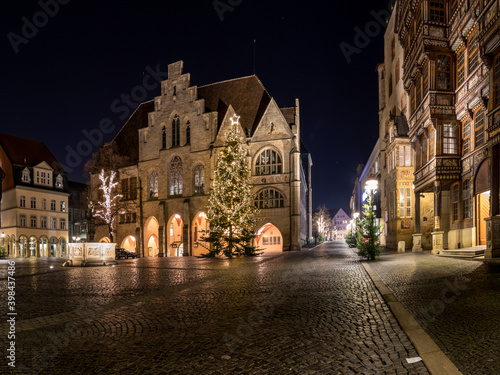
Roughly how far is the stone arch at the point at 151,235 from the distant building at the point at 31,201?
41.3 ft

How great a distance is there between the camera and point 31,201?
2068 inches

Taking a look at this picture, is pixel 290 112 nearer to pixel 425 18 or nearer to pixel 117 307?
pixel 425 18

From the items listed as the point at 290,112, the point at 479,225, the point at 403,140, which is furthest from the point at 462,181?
the point at 290,112

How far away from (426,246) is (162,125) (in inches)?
1334

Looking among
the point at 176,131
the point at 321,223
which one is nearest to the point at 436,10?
the point at 176,131

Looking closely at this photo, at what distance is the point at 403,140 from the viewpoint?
31.8m

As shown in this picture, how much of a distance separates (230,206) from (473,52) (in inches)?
762

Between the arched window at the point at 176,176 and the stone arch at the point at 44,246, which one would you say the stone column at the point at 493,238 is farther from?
the stone arch at the point at 44,246

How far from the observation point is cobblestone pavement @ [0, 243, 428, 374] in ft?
15.0

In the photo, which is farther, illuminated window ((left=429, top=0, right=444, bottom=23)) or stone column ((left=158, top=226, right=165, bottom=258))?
stone column ((left=158, top=226, right=165, bottom=258))

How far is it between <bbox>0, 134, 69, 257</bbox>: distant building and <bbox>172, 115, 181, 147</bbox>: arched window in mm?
18350

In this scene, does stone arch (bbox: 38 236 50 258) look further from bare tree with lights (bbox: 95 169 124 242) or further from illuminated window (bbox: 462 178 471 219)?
illuminated window (bbox: 462 178 471 219)

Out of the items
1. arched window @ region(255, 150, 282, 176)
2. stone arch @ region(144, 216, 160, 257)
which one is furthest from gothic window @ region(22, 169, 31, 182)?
arched window @ region(255, 150, 282, 176)

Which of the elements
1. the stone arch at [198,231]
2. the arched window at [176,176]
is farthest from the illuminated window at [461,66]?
the arched window at [176,176]
